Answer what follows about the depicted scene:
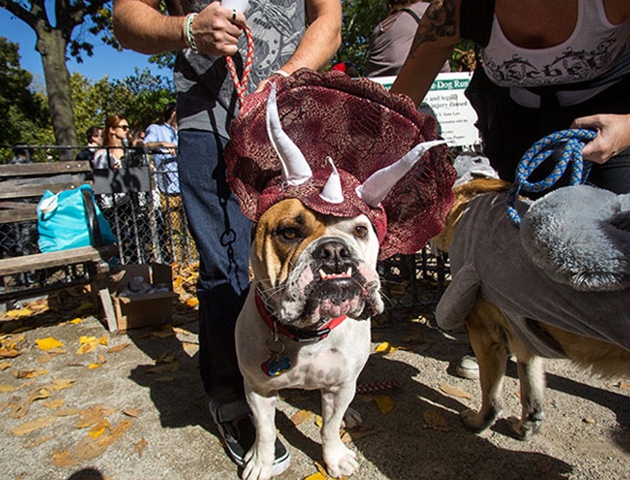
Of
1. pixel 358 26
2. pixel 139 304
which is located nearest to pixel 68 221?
pixel 139 304

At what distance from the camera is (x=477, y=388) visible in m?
2.78

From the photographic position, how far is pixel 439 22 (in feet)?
6.29

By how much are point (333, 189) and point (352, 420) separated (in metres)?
1.48

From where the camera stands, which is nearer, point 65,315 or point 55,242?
point 55,242

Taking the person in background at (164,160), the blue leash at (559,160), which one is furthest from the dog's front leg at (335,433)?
the person in background at (164,160)

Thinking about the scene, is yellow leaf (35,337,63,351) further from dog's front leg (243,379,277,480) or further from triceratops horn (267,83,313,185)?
triceratops horn (267,83,313,185)

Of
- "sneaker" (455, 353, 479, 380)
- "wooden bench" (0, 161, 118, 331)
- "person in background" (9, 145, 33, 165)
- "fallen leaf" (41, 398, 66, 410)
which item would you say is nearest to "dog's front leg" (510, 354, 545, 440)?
"sneaker" (455, 353, 479, 380)

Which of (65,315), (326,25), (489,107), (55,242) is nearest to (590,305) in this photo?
(489,107)

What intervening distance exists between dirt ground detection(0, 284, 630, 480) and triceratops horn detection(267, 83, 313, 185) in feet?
4.66

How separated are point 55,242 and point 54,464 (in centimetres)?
253

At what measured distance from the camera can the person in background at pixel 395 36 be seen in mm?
3725

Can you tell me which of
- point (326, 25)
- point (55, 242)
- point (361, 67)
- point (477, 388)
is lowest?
point (477, 388)

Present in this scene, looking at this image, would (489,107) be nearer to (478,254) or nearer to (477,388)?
(478,254)

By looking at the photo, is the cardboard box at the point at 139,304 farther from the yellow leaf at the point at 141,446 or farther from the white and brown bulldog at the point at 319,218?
the white and brown bulldog at the point at 319,218
